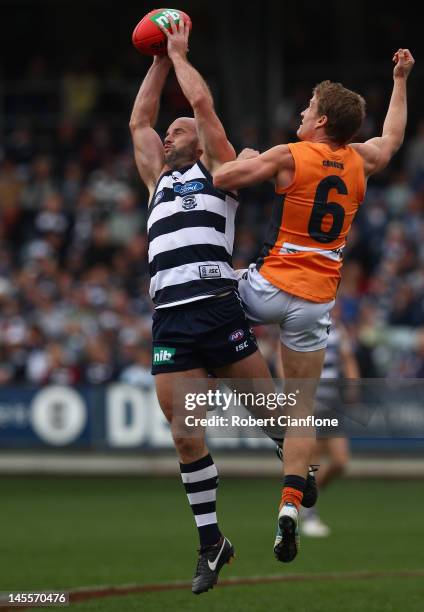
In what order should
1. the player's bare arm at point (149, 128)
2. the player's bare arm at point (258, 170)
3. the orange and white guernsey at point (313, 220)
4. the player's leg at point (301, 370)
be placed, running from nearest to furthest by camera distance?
the player's bare arm at point (258, 170), the orange and white guernsey at point (313, 220), the player's leg at point (301, 370), the player's bare arm at point (149, 128)

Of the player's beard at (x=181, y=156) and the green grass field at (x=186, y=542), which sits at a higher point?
the player's beard at (x=181, y=156)

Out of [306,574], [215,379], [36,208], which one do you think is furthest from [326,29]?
[215,379]

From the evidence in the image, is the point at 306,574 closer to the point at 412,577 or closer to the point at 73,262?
the point at 412,577

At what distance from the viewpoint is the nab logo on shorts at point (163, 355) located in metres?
8.20

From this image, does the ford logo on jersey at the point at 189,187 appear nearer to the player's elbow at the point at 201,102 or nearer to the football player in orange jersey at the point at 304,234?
the football player in orange jersey at the point at 304,234

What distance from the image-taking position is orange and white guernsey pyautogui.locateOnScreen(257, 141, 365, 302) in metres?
7.91

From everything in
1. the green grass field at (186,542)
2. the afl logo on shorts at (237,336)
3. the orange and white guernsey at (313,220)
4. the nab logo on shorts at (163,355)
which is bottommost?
the green grass field at (186,542)

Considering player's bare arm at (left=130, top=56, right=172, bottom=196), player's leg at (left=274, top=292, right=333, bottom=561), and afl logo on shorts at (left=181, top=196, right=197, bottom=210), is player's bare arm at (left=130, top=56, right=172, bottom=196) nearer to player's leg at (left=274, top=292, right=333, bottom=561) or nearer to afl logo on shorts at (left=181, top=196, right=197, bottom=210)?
afl logo on shorts at (left=181, top=196, right=197, bottom=210)

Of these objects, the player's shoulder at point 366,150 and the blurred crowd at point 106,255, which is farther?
the blurred crowd at point 106,255

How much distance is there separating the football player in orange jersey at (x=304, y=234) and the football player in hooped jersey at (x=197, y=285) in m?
0.21

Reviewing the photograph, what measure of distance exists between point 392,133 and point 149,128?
59.8 inches

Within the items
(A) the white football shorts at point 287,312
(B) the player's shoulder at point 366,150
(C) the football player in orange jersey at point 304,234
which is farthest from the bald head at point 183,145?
(B) the player's shoulder at point 366,150

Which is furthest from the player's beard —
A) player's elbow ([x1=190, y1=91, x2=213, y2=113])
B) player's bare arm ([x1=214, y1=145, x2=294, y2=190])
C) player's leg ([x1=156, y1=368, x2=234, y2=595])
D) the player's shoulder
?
player's leg ([x1=156, y1=368, x2=234, y2=595])

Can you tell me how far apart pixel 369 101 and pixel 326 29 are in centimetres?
328
